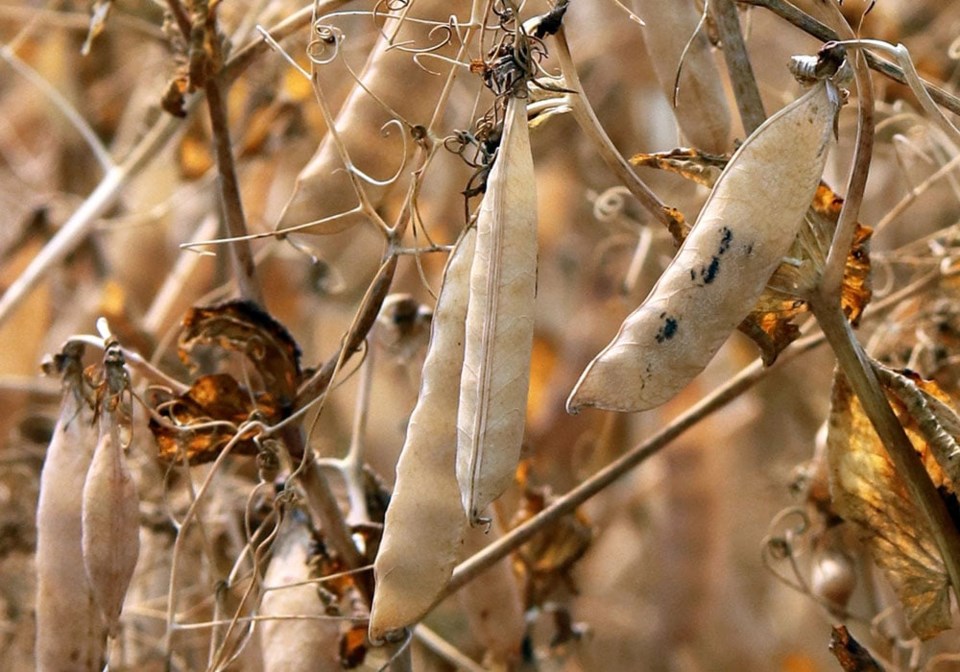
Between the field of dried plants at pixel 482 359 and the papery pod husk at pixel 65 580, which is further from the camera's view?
the papery pod husk at pixel 65 580

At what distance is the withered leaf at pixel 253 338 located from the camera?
64 centimetres

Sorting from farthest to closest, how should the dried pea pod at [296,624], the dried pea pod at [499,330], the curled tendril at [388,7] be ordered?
the dried pea pod at [296,624], the curled tendril at [388,7], the dried pea pod at [499,330]

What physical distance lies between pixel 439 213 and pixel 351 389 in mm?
262

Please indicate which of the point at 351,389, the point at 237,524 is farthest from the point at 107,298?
the point at 351,389

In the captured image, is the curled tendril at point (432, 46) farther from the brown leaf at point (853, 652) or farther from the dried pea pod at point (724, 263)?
the brown leaf at point (853, 652)

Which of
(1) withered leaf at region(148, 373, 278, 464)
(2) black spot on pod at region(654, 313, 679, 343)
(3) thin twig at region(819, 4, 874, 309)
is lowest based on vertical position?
(2) black spot on pod at region(654, 313, 679, 343)

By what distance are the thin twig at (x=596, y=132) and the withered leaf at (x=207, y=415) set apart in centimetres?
23

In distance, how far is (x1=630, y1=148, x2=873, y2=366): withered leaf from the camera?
53cm

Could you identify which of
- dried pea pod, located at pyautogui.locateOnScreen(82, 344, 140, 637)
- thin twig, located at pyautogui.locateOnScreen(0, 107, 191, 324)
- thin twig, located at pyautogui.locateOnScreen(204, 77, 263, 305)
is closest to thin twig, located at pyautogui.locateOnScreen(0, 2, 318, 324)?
thin twig, located at pyautogui.locateOnScreen(0, 107, 191, 324)

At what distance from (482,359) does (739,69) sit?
226mm

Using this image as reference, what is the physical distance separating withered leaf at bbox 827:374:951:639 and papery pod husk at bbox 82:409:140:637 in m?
0.34

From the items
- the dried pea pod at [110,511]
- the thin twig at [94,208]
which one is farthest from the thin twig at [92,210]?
the dried pea pod at [110,511]

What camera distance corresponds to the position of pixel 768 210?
0.47 meters

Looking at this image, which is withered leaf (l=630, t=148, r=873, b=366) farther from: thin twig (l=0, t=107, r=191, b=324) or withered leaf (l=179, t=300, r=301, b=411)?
thin twig (l=0, t=107, r=191, b=324)
